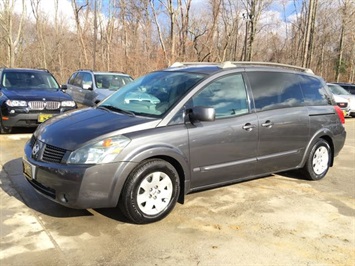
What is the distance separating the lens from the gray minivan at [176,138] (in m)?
3.48

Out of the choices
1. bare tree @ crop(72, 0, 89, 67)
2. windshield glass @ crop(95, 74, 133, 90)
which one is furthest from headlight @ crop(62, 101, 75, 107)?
bare tree @ crop(72, 0, 89, 67)

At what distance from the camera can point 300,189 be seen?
523cm

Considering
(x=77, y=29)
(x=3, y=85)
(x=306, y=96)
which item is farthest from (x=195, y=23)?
(x=306, y=96)

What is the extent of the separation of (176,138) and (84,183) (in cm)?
109

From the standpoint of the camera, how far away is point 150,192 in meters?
3.76

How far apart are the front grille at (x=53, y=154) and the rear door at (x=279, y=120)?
2.51 meters

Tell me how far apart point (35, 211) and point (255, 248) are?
241 centimetres

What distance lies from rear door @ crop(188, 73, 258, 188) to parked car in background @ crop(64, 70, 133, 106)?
6416 mm

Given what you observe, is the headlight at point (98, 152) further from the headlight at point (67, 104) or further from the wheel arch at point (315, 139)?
the headlight at point (67, 104)

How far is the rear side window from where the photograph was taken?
5.48 metres

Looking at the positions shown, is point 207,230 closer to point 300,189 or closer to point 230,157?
point 230,157

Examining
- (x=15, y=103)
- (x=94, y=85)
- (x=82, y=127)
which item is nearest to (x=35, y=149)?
(x=82, y=127)

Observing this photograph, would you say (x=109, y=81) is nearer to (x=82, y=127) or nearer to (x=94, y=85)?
(x=94, y=85)

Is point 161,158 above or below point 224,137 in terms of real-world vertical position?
below
